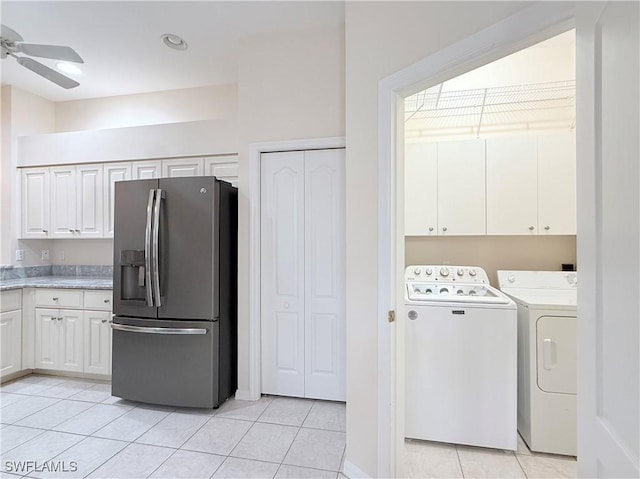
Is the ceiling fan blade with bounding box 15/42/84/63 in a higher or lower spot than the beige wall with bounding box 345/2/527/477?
higher

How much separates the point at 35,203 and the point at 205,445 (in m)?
3.37

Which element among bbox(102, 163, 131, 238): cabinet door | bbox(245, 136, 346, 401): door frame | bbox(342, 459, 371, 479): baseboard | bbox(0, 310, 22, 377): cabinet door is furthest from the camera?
bbox(102, 163, 131, 238): cabinet door

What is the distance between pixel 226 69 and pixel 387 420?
3345 millimetres

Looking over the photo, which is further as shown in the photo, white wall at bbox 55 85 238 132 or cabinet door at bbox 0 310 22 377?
white wall at bbox 55 85 238 132

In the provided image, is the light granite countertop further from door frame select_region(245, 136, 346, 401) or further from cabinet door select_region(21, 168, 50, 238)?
door frame select_region(245, 136, 346, 401)

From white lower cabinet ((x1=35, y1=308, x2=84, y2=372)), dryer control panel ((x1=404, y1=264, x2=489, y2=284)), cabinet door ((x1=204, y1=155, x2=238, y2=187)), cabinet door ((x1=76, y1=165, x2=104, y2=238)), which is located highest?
cabinet door ((x1=204, y1=155, x2=238, y2=187))

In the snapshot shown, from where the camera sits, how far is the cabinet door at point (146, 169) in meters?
3.28

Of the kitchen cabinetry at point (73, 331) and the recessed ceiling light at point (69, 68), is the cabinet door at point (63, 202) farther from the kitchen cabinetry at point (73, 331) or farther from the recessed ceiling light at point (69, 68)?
the recessed ceiling light at point (69, 68)

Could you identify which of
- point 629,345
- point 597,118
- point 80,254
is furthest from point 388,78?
point 80,254

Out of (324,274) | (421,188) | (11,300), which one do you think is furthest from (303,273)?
(11,300)

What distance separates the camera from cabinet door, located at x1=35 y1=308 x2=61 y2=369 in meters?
3.14


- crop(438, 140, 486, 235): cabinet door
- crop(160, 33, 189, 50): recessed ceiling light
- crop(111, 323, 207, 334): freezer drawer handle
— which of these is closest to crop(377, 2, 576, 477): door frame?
crop(438, 140, 486, 235): cabinet door

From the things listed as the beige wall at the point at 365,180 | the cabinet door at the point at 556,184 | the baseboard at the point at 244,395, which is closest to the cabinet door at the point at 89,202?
the baseboard at the point at 244,395

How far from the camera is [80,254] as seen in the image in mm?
3812
